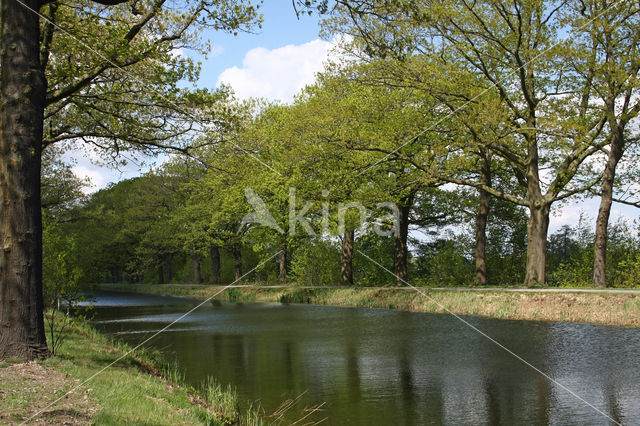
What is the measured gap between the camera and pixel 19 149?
31.3ft

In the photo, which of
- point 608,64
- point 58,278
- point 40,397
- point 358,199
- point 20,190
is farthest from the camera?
point 358,199

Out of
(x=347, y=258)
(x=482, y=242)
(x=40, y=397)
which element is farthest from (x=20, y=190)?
(x=347, y=258)

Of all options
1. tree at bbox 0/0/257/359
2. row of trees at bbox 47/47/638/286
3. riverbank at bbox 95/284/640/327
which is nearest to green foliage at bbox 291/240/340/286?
row of trees at bbox 47/47/638/286

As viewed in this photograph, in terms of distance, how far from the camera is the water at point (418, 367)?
9.48 meters

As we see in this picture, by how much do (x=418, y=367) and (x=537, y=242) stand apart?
41.7ft

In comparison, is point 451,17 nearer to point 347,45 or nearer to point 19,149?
point 347,45

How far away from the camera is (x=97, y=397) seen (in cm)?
756

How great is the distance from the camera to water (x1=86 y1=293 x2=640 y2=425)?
9.48m

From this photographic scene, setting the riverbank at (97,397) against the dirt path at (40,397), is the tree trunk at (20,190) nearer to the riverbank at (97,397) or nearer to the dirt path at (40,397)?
the riverbank at (97,397)

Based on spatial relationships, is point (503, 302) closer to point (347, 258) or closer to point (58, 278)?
point (347, 258)

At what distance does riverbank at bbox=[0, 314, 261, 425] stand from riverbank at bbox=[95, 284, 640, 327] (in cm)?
1282

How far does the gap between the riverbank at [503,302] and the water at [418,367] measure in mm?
735

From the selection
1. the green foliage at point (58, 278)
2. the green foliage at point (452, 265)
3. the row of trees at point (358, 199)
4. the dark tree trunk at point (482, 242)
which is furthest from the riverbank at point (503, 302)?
the green foliage at point (58, 278)

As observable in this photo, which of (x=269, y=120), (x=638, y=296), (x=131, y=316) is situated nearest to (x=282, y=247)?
(x=269, y=120)
